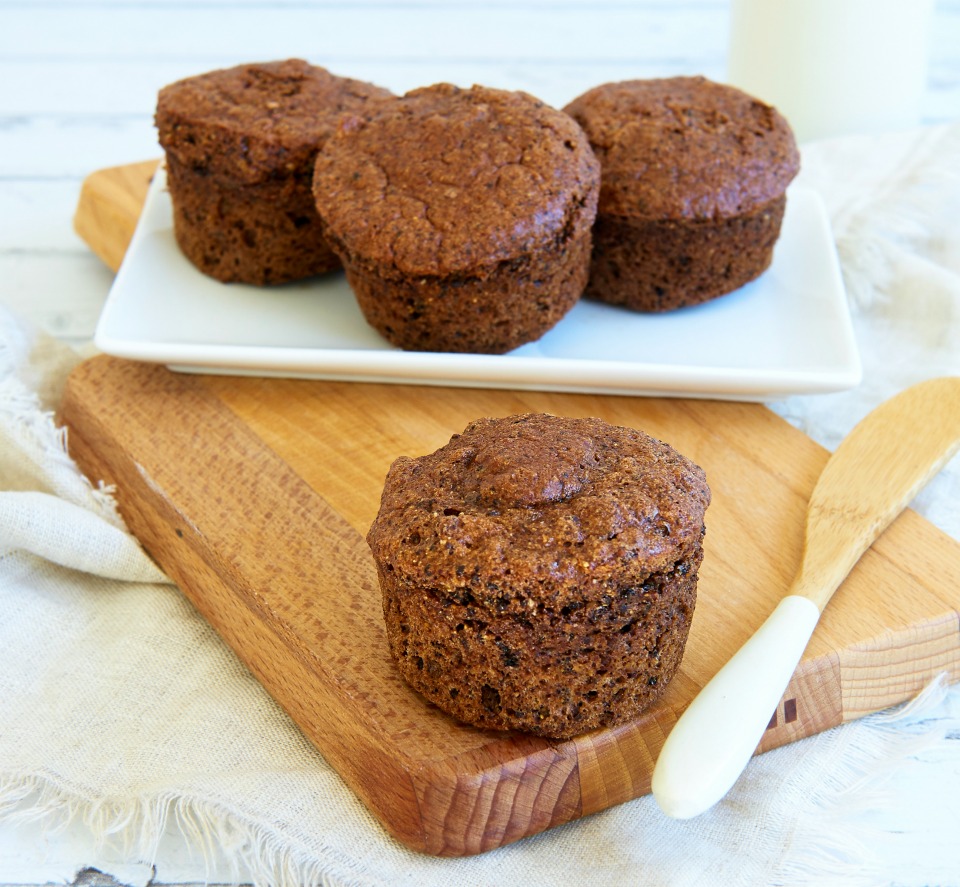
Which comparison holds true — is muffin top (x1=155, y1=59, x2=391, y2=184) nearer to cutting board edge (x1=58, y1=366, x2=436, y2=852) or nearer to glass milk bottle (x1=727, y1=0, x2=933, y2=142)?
cutting board edge (x1=58, y1=366, x2=436, y2=852)

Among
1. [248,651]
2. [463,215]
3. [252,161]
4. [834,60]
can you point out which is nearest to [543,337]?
[463,215]

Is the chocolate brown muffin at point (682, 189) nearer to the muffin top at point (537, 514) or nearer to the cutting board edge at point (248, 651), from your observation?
the muffin top at point (537, 514)

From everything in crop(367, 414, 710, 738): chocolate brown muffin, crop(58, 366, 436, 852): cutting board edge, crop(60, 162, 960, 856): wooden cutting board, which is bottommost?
crop(58, 366, 436, 852): cutting board edge

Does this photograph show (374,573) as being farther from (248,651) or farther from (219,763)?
(219,763)

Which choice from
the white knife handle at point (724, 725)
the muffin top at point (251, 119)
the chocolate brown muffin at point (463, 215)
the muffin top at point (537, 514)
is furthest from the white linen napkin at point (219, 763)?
the chocolate brown muffin at point (463, 215)

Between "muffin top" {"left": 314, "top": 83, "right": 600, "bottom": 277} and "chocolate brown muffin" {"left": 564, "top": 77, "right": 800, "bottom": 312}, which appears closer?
"muffin top" {"left": 314, "top": 83, "right": 600, "bottom": 277}

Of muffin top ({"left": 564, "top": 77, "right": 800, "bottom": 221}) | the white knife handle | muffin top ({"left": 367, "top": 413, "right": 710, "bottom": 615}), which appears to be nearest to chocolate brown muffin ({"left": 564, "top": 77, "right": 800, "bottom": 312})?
muffin top ({"left": 564, "top": 77, "right": 800, "bottom": 221})
